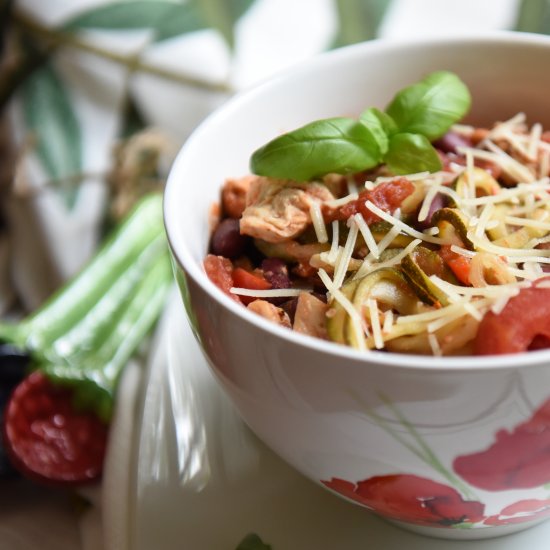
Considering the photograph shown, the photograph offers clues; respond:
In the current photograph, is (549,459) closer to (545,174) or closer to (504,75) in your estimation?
(545,174)

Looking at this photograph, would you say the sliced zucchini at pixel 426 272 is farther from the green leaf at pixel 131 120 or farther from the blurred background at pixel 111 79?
the green leaf at pixel 131 120

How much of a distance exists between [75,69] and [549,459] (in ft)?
7.79

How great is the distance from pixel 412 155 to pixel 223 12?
5.74 feet

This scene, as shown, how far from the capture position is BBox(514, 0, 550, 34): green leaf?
107 inches

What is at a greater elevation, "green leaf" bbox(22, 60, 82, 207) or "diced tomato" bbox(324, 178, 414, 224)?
"diced tomato" bbox(324, 178, 414, 224)

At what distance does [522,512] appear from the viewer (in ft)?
4.09

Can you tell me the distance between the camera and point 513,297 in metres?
1.13

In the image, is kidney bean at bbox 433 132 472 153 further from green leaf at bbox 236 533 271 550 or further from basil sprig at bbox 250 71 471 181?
green leaf at bbox 236 533 271 550

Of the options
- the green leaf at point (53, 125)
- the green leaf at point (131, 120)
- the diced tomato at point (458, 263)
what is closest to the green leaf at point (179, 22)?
the green leaf at point (131, 120)

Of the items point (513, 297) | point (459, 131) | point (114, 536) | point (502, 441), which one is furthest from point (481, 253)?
point (114, 536)

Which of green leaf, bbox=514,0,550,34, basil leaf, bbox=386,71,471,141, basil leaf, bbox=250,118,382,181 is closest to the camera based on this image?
basil leaf, bbox=250,118,382,181

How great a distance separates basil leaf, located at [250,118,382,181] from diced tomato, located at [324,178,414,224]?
77 mm

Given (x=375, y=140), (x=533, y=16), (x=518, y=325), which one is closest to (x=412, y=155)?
(x=375, y=140)

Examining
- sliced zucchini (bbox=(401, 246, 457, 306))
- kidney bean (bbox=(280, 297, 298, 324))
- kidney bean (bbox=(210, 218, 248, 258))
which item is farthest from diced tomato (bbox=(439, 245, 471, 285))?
kidney bean (bbox=(210, 218, 248, 258))
